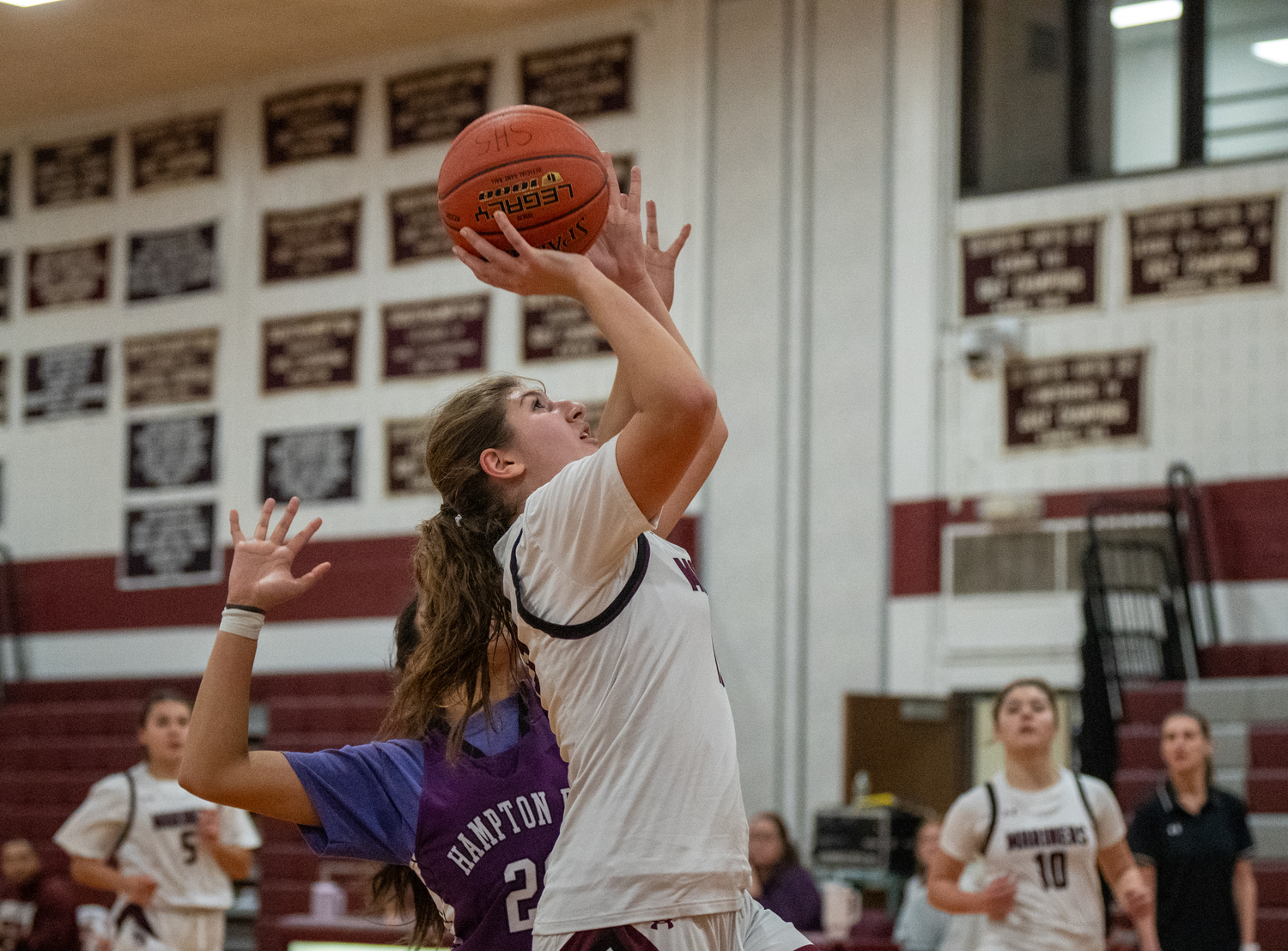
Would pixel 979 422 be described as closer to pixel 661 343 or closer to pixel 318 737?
pixel 318 737

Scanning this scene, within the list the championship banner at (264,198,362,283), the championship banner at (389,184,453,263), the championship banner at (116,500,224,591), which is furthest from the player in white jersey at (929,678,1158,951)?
the championship banner at (116,500,224,591)

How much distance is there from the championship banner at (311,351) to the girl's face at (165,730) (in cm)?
657

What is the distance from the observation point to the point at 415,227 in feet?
42.4

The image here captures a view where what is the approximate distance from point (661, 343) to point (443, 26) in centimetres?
1093

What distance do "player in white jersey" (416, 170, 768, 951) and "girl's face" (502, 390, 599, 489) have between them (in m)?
0.10

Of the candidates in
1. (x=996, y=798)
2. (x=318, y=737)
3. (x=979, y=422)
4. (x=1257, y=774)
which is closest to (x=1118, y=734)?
(x=1257, y=774)

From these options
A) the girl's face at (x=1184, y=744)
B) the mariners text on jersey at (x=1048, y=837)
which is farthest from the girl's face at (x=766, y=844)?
the mariners text on jersey at (x=1048, y=837)

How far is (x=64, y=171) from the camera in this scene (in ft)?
47.8

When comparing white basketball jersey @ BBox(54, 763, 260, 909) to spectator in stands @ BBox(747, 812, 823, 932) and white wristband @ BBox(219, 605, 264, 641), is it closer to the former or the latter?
spectator in stands @ BBox(747, 812, 823, 932)

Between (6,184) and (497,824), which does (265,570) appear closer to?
(497,824)

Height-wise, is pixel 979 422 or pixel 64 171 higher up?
pixel 64 171

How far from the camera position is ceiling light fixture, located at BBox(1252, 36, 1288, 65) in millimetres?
10445

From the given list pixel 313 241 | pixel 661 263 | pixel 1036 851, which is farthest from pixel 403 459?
pixel 661 263

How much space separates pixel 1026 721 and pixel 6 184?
1181 centimetres
